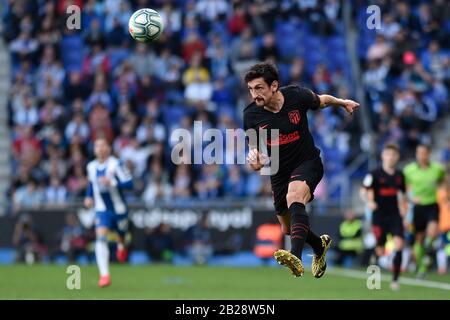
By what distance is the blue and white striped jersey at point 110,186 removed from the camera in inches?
640

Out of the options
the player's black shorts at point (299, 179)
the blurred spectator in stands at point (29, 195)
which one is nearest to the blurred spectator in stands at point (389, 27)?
the blurred spectator in stands at point (29, 195)

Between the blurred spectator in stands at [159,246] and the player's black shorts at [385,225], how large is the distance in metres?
7.51

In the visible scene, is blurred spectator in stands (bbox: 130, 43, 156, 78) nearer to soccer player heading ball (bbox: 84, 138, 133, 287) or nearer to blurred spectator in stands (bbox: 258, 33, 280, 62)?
blurred spectator in stands (bbox: 258, 33, 280, 62)

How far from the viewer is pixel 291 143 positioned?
460 inches

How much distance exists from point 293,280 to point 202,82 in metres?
9.26

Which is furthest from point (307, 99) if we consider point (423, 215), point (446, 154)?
point (446, 154)

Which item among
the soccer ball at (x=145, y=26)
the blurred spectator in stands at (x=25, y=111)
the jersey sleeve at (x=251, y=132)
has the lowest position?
the jersey sleeve at (x=251, y=132)

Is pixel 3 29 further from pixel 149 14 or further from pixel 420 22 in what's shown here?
pixel 149 14

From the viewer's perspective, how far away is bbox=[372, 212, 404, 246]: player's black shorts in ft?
53.2

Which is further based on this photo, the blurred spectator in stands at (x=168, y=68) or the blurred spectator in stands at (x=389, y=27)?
the blurred spectator in stands at (x=389, y=27)

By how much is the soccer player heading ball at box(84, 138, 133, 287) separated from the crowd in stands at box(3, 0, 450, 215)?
6.79 metres

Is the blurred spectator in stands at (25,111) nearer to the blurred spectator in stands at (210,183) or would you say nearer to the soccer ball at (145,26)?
the blurred spectator in stands at (210,183)

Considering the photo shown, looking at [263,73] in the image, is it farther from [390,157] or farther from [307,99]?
[390,157]

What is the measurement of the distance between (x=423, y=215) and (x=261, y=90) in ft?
28.1
